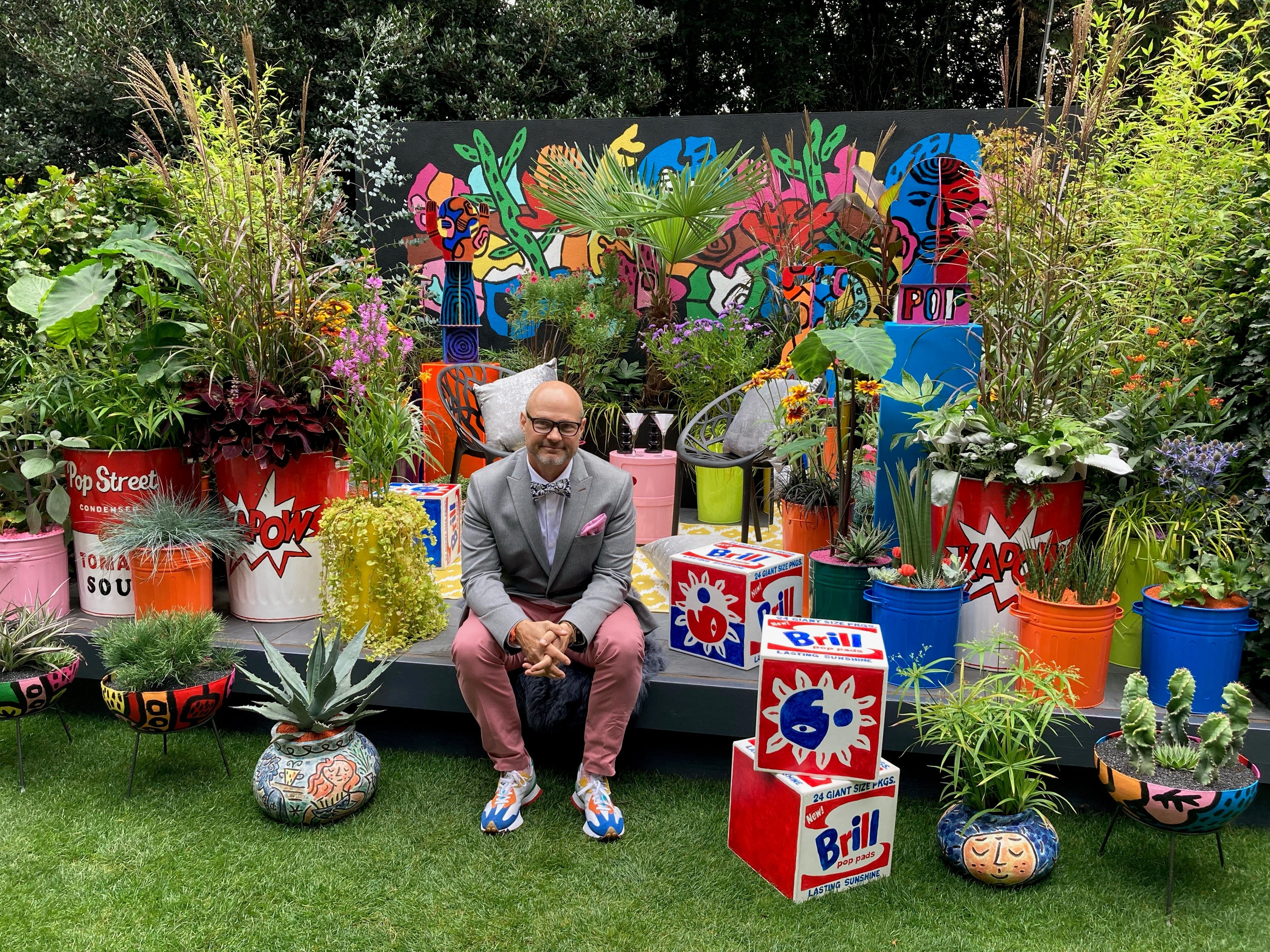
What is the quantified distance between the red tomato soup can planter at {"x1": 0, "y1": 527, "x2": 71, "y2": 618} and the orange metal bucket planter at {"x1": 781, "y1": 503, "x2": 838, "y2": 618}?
290 centimetres

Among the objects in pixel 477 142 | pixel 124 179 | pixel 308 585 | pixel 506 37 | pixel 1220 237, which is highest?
pixel 506 37

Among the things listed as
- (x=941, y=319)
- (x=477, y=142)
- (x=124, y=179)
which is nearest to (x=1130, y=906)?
(x=941, y=319)

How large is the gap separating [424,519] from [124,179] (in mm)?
2490

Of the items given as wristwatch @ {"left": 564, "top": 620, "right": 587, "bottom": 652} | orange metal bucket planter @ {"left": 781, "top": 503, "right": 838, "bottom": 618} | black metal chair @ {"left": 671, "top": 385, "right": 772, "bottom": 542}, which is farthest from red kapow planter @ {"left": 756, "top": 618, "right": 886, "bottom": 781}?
black metal chair @ {"left": 671, "top": 385, "right": 772, "bottom": 542}

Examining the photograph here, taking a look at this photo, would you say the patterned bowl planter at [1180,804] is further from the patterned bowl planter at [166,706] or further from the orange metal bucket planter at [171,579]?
the orange metal bucket planter at [171,579]

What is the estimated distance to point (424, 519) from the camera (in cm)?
349

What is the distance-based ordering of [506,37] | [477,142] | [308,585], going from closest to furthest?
[308,585]
[477,142]
[506,37]

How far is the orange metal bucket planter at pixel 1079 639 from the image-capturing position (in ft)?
9.63

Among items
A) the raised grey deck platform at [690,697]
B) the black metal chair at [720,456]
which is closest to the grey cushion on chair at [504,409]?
the black metal chair at [720,456]

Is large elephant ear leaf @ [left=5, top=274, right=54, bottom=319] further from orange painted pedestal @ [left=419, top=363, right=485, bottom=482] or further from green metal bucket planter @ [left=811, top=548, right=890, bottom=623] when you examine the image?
green metal bucket planter @ [left=811, top=548, right=890, bottom=623]

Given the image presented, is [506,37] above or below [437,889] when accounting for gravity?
above

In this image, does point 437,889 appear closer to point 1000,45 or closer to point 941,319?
point 941,319

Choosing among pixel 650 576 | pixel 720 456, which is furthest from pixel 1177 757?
pixel 720 456

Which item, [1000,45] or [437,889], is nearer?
[437,889]
